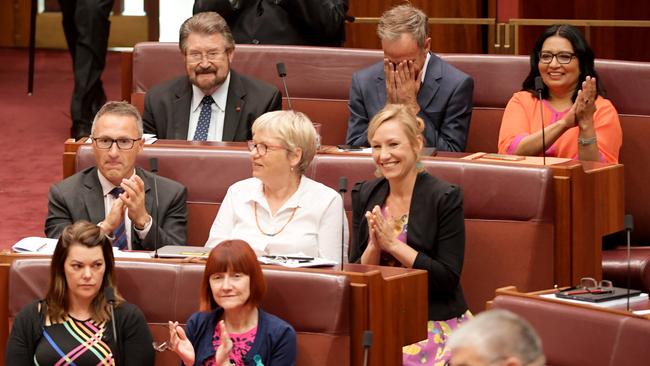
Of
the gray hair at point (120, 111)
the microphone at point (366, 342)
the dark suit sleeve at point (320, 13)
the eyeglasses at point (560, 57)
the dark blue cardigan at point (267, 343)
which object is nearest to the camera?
the microphone at point (366, 342)

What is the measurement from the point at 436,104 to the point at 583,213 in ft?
2.10

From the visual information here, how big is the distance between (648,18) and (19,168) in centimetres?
228

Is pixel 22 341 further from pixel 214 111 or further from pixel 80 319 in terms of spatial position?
pixel 214 111

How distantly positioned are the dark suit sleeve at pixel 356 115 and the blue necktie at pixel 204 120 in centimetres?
37

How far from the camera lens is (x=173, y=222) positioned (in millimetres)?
2998

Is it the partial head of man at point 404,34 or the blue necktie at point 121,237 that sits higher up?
the partial head of man at point 404,34

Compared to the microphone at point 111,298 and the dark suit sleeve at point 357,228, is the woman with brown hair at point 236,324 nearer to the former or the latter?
the microphone at point 111,298

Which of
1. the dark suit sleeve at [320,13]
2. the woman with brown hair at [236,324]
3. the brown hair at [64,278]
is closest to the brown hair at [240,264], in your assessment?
the woman with brown hair at [236,324]

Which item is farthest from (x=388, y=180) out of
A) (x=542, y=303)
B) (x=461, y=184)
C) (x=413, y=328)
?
(x=542, y=303)

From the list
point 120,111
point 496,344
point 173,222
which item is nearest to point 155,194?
point 173,222

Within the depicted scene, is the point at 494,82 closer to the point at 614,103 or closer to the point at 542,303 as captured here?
the point at 614,103

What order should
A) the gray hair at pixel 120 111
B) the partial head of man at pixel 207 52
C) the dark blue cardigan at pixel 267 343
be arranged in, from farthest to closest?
1. the partial head of man at pixel 207 52
2. the gray hair at pixel 120 111
3. the dark blue cardigan at pixel 267 343

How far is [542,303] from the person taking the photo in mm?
2287

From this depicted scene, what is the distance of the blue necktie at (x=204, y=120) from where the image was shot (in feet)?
11.5
